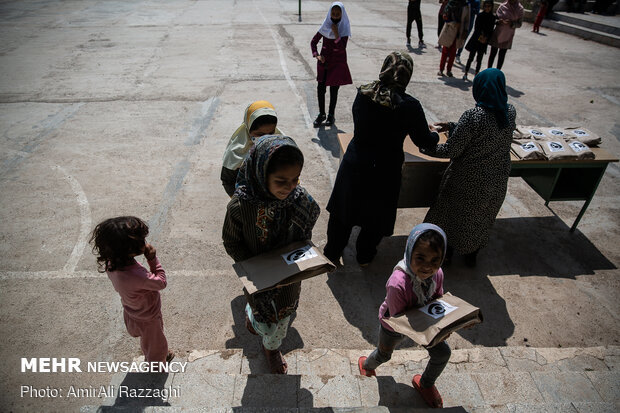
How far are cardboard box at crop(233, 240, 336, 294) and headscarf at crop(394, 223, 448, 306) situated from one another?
50cm

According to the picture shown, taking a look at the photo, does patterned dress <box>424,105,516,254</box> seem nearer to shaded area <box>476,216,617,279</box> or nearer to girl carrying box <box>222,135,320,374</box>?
shaded area <box>476,216,617,279</box>

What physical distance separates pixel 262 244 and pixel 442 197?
7.56 ft

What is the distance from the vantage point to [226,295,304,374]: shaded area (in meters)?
3.01

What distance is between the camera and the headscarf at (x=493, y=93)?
3186 millimetres

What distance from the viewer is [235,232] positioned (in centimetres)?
233

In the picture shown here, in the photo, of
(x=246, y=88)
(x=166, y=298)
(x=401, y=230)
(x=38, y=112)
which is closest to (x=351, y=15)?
(x=246, y=88)

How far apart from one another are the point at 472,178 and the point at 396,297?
1823mm

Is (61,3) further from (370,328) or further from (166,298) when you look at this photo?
(370,328)

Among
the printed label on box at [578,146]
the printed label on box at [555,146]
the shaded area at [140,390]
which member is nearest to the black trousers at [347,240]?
the shaded area at [140,390]

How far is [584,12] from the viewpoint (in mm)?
17547

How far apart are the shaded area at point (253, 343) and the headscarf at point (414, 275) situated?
1351mm

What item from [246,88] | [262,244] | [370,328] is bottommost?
[370,328]

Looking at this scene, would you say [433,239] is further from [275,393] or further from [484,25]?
[484,25]

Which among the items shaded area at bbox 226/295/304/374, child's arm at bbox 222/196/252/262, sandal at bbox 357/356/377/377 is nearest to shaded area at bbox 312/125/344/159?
shaded area at bbox 226/295/304/374
